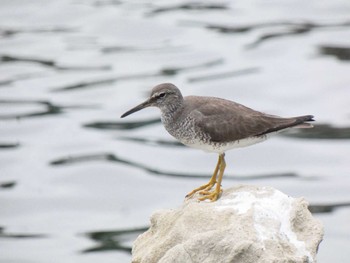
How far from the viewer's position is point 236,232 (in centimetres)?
1066

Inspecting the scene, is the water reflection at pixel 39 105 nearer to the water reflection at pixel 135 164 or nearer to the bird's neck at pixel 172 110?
the water reflection at pixel 135 164

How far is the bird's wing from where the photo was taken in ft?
43.5

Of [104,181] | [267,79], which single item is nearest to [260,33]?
[267,79]

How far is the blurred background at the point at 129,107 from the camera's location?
71.4 ft

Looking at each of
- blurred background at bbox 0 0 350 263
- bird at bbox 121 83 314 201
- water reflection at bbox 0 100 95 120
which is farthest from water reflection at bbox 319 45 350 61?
bird at bbox 121 83 314 201

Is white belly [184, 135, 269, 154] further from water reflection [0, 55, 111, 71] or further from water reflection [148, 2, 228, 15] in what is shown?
water reflection [148, 2, 228, 15]

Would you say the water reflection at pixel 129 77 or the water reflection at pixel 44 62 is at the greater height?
the water reflection at pixel 44 62

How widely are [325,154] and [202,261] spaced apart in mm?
13122

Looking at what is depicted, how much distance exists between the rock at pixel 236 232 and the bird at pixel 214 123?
144 cm

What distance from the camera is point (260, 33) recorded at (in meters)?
29.7

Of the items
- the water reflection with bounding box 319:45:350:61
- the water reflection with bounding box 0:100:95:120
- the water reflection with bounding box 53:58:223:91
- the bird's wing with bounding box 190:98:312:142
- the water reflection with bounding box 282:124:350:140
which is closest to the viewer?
the bird's wing with bounding box 190:98:312:142

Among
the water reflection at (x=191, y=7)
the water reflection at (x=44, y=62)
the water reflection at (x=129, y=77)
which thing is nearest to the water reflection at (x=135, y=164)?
the water reflection at (x=129, y=77)

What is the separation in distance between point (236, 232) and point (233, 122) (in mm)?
2860

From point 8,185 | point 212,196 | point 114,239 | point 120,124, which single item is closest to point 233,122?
point 212,196
